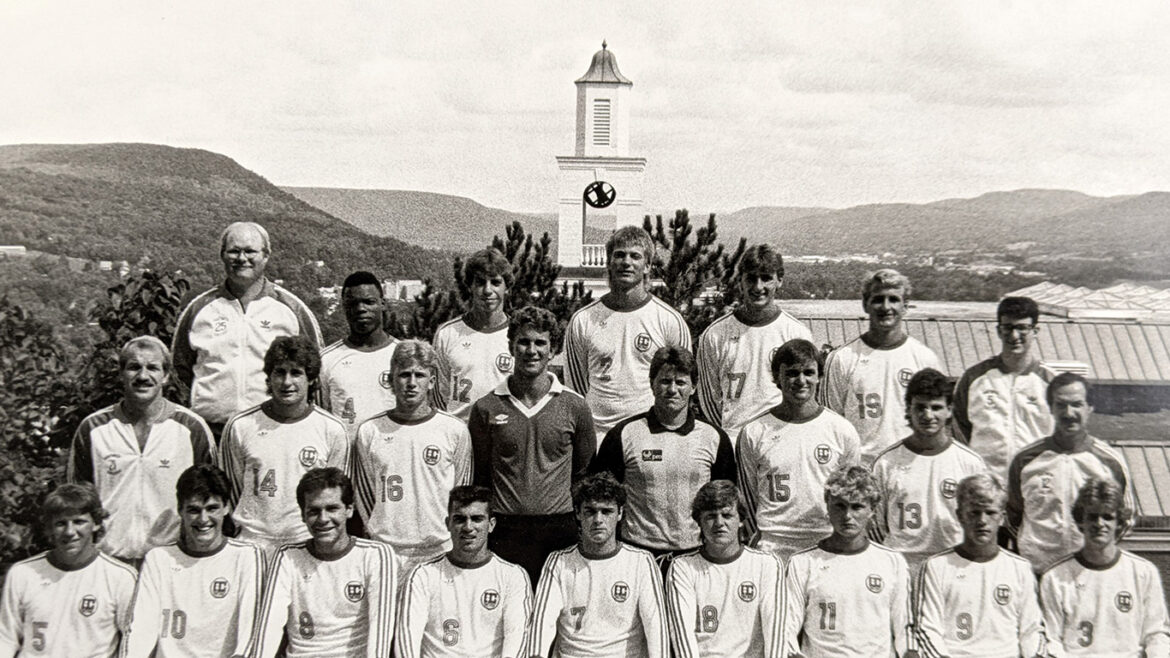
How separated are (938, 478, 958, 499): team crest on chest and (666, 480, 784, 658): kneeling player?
76cm

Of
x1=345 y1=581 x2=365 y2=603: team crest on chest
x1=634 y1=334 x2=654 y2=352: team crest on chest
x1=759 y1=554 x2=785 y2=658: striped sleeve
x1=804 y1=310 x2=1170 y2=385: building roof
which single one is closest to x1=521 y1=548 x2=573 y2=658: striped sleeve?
x1=345 y1=581 x2=365 y2=603: team crest on chest

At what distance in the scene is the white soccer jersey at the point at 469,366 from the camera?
184 inches

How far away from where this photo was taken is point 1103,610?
4.11m

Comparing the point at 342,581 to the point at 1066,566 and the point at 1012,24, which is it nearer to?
the point at 1066,566

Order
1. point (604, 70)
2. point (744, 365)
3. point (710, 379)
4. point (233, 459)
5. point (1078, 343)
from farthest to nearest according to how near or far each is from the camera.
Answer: point (604, 70) < point (1078, 343) < point (710, 379) < point (744, 365) < point (233, 459)

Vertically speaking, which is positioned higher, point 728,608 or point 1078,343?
point 1078,343

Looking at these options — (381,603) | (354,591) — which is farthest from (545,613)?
(354,591)

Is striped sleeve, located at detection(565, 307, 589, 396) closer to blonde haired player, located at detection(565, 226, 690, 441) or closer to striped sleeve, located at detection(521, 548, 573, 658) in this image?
blonde haired player, located at detection(565, 226, 690, 441)

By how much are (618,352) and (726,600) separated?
4.01ft

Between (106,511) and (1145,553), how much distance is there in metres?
4.89

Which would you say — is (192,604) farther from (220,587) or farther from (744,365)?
(744,365)

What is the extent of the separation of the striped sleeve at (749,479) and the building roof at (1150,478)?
7.90 feet

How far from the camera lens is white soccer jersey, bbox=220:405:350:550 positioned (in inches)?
163

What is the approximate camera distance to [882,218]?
12.8 metres
